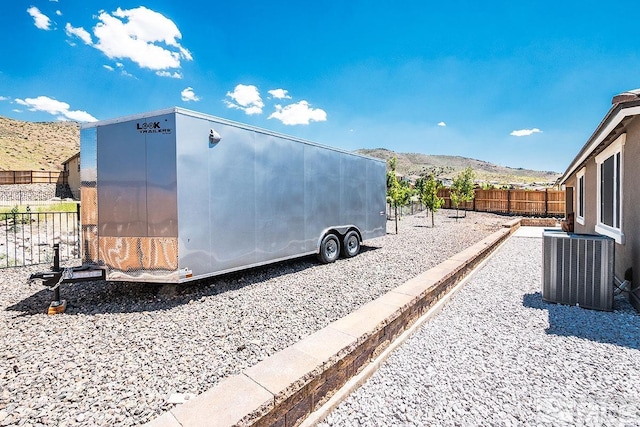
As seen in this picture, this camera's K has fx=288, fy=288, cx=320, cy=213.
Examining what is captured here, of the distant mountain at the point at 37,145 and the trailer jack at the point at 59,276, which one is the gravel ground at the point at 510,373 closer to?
the trailer jack at the point at 59,276

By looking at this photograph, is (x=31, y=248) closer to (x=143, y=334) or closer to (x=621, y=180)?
(x=143, y=334)

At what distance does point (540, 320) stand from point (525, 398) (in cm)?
202

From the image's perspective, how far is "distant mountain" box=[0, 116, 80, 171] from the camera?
43.2 m

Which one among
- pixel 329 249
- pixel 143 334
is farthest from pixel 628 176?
pixel 143 334

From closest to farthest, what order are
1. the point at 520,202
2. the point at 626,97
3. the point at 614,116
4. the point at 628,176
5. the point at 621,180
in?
the point at 626,97
the point at 614,116
the point at 628,176
the point at 621,180
the point at 520,202

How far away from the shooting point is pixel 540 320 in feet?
12.9

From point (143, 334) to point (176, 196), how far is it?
179 cm

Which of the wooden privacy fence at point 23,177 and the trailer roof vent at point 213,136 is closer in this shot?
the trailer roof vent at point 213,136

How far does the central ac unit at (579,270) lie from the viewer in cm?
413

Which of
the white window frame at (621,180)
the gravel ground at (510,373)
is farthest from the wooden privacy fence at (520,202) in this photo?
the gravel ground at (510,373)

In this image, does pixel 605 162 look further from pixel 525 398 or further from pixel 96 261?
pixel 96 261

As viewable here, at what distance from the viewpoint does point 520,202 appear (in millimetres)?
22578

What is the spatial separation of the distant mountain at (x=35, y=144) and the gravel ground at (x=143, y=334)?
5173 centimetres

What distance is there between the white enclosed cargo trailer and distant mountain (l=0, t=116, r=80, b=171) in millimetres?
51281
